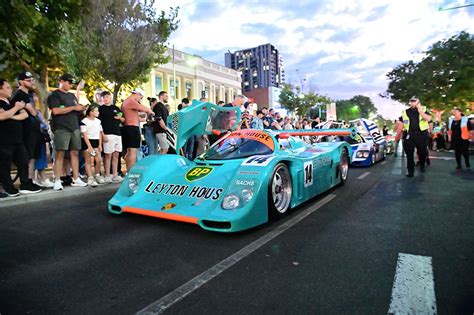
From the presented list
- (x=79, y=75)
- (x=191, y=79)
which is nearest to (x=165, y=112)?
(x=79, y=75)

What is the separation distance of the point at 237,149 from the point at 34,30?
23.6 ft

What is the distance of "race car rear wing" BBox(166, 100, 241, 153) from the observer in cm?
507

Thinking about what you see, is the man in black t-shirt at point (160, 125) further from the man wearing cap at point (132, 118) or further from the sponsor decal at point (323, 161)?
the sponsor decal at point (323, 161)

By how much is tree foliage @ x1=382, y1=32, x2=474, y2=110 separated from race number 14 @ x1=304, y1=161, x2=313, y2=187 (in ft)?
83.8

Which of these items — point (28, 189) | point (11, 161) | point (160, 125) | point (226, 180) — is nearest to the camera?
point (226, 180)

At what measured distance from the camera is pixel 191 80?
1242 inches

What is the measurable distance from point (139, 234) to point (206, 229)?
0.75 metres

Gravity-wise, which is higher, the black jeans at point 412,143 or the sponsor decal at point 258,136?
the sponsor decal at point 258,136

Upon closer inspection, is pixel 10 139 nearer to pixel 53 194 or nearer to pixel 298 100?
pixel 53 194

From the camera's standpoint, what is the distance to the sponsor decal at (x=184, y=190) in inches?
137

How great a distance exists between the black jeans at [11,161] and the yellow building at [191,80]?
19731 mm

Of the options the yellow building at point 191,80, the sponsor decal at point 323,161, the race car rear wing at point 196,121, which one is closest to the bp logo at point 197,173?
the race car rear wing at point 196,121

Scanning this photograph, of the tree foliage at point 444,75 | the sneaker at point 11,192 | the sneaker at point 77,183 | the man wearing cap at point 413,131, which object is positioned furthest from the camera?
the tree foliage at point 444,75

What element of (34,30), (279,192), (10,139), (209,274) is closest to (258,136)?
(279,192)
